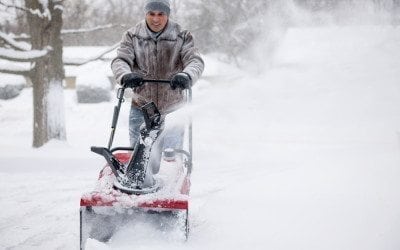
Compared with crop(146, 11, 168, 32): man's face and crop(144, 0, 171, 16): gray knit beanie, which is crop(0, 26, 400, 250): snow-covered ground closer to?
crop(146, 11, 168, 32): man's face

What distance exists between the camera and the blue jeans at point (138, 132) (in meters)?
4.23

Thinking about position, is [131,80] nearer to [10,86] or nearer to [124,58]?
[124,58]

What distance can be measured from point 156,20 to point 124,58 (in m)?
0.47

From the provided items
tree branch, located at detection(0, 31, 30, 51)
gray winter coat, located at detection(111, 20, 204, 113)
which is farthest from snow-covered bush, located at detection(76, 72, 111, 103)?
gray winter coat, located at detection(111, 20, 204, 113)

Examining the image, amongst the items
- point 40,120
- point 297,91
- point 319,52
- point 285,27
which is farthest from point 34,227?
point 285,27

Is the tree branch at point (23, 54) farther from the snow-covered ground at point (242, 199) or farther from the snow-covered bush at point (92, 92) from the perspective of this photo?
the snow-covered bush at point (92, 92)

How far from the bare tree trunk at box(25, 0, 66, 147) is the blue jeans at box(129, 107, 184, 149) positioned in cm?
477

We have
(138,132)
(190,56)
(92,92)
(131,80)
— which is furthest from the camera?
(92,92)

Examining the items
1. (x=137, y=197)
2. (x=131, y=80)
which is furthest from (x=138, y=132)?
(x=137, y=197)

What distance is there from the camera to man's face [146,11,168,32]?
153 inches

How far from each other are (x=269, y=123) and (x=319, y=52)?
14652 mm

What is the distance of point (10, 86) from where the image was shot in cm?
2525

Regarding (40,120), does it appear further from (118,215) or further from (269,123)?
(269,123)

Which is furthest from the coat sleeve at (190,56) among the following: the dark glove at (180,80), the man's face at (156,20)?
the dark glove at (180,80)
